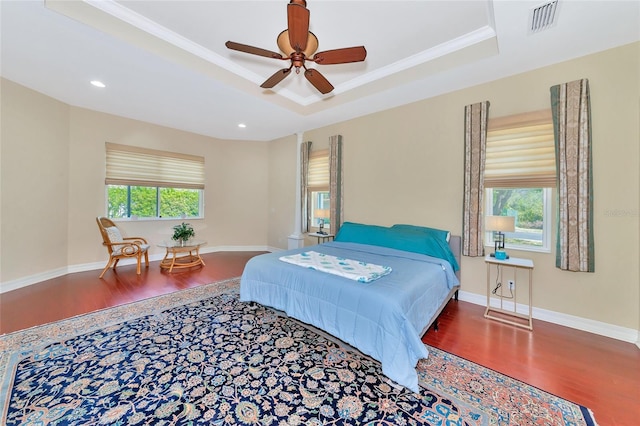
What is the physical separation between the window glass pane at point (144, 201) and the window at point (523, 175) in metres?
6.28

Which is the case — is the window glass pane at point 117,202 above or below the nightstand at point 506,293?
above

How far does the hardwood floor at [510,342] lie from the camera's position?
1788 millimetres

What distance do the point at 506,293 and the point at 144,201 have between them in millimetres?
6673

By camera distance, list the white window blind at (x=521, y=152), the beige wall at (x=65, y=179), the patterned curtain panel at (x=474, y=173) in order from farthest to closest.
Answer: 1. the beige wall at (x=65, y=179)
2. the patterned curtain panel at (x=474, y=173)
3. the white window blind at (x=521, y=152)

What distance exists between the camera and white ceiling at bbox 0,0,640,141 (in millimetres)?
2293

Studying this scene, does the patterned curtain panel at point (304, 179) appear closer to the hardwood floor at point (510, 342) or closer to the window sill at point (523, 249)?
the hardwood floor at point (510, 342)

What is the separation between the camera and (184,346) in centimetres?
224

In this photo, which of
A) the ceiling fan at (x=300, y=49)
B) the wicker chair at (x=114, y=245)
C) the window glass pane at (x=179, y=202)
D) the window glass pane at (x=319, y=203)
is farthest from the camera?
the window glass pane at (x=179, y=202)

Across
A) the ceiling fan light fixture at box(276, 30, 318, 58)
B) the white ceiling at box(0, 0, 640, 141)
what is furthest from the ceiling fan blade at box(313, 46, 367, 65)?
the white ceiling at box(0, 0, 640, 141)

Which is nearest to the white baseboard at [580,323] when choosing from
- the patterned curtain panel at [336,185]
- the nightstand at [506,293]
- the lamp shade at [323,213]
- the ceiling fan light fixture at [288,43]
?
the nightstand at [506,293]

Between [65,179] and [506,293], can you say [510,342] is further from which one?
[65,179]

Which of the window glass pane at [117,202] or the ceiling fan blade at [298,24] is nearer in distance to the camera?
the ceiling fan blade at [298,24]

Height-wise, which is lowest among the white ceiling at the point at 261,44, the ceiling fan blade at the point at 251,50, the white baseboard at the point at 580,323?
the white baseboard at the point at 580,323

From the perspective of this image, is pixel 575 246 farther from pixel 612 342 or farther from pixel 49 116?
pixel 49 116
